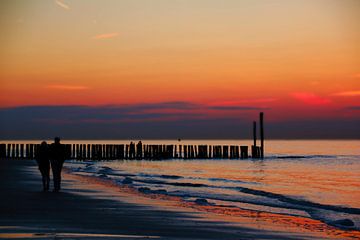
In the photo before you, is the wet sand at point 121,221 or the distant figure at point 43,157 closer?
the wet sand at point 121,221

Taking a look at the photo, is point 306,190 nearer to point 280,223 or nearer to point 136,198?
point 136,198

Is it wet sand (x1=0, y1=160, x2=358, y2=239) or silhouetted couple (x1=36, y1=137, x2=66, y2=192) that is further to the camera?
silhouetted couple (x1=36, y1=137, x2=66, y2=192)

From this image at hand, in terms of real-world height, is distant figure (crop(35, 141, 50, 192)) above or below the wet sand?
above

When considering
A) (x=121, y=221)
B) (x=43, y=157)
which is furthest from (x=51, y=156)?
(x=121, y=221)

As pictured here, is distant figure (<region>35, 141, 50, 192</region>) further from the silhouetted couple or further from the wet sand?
the wet sand

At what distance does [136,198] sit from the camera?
1827 centimetres

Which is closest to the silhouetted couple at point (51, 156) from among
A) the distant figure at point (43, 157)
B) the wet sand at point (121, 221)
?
the distant figure at point (43, 157)

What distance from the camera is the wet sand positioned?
10570mm

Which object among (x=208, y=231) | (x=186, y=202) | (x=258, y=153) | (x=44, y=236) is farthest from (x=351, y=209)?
(x=258, y=153)

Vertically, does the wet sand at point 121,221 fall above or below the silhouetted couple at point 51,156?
below

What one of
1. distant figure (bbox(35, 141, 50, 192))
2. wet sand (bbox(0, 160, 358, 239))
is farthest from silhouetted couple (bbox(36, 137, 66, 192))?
wet sand (bbox(0, 160, 358, 239))

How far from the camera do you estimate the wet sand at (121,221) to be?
34.7ft

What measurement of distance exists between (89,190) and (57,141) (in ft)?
10.3

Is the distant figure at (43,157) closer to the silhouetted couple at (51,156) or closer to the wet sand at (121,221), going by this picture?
the silhouetted couple at (51,156)
